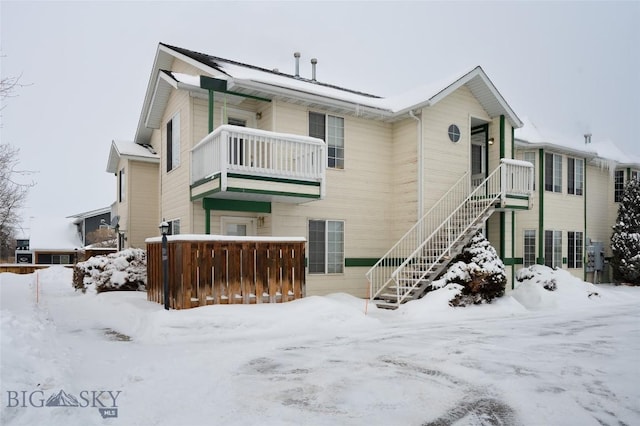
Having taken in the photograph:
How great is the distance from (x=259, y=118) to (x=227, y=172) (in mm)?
3500

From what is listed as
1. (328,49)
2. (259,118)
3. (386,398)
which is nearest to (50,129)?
(328,49)

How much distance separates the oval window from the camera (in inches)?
616

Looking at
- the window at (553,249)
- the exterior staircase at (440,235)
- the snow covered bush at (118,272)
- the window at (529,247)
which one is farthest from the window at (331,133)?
the window at (553,249)

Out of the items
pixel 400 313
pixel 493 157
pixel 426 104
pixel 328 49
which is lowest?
pixel 400 313

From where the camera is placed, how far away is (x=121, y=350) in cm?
741

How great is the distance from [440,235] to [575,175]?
34.0 ft

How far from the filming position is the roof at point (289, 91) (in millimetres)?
12359

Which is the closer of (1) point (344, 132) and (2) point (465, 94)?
(1) point (344, 132)

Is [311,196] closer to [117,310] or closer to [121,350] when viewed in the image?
[117,310]

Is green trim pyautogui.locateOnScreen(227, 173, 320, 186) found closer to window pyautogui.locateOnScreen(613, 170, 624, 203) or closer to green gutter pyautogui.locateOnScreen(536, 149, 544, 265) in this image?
green gutter pyautogui.locateOnScreen(536, 149, 544, 265)

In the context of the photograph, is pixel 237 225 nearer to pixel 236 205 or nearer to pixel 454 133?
pixel 236 205

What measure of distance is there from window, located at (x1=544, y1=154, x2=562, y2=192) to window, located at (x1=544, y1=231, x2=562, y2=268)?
191 centimetres

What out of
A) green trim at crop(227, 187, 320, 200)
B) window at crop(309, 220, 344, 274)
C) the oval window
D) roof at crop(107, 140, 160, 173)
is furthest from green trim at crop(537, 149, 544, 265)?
roof at crop(107, 140, 160, 173)

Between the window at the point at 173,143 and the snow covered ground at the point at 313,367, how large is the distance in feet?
16.4
